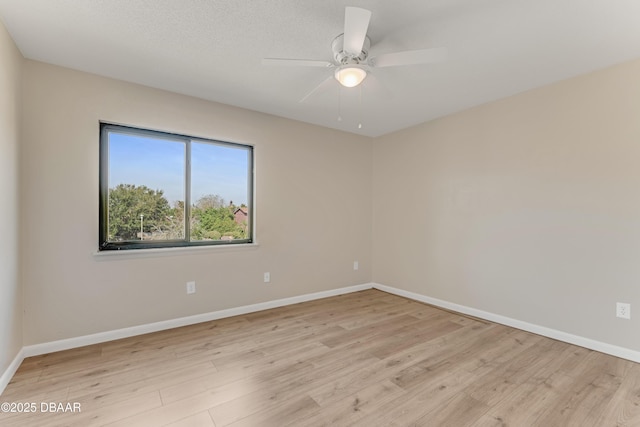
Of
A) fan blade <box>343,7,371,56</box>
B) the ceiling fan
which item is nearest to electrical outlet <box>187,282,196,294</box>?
the ceiling fan

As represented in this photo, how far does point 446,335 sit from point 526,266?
108 centimetres

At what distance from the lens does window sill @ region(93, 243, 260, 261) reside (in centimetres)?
258

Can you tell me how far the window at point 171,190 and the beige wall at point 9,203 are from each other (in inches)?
22.1

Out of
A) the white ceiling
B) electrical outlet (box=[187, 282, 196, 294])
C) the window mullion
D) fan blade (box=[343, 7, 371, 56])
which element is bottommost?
electrical outlet (box=[187, 282, 196, 294])

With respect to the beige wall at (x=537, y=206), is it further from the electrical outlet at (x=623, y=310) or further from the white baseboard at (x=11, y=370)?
the white baseboard at (x=11, y=370)

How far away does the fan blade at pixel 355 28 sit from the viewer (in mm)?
1484

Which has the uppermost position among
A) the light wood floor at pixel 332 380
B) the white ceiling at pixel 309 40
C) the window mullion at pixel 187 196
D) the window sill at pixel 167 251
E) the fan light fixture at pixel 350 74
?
the white ceiling at pixel 309 40

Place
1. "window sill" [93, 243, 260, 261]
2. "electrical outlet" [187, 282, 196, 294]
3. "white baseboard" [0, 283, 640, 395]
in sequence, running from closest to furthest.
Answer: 1. "white baseboard" [0, 283, 640, 395]
2. "window sill" [93, 243, 260, 261]
3. "electrical outlet" [187, 282, 196, 294]

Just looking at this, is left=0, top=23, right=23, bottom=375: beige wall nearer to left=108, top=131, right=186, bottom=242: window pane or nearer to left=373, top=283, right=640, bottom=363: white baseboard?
left=108, top=131, right=186, bottom=242: window pane

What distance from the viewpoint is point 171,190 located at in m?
2.97

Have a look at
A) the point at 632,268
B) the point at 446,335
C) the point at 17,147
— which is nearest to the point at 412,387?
the point at 446,335

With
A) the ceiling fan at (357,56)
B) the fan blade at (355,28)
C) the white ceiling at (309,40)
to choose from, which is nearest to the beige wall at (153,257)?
the white ceiling at (309,40)

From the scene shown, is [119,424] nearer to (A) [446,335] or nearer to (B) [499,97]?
(A) [446,335]

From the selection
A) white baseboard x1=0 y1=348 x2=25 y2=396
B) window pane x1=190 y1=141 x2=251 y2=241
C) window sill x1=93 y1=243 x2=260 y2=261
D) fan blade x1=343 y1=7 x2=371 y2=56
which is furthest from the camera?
window pane x1=190 y1=141 x2=251 y2=241
